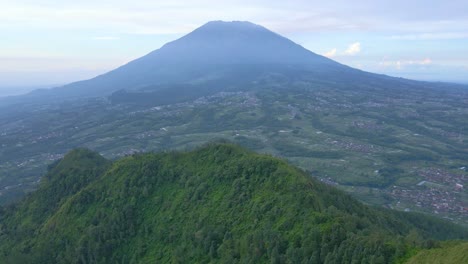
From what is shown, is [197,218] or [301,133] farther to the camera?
[301,133]

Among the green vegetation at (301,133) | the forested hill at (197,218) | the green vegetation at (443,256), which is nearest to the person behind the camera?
the green vegetation at (443,256)

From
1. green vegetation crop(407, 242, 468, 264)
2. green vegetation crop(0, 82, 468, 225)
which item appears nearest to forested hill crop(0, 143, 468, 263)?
green vegetation crop(407, 242, 468, 264)

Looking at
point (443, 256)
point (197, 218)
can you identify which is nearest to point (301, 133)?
point (197, 218)

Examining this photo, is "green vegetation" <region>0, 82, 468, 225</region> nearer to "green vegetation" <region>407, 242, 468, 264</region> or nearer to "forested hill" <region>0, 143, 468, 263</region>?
"forested hill" <region>0, 143, 468, 263</region>

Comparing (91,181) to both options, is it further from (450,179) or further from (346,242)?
(450,179)

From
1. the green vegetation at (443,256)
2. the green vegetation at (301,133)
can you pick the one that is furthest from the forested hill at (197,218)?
the green vegetation at (301,133)

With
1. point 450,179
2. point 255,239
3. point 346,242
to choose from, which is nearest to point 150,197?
point 255,239

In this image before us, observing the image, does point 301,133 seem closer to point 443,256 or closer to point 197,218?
point 197,218

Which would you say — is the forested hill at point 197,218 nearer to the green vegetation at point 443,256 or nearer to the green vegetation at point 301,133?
the green vegetation at point 443,256
